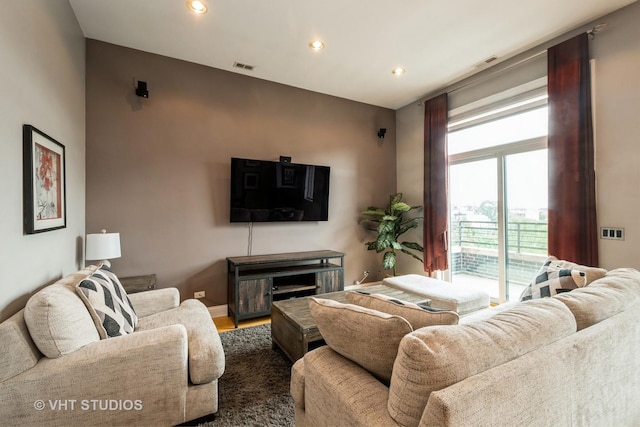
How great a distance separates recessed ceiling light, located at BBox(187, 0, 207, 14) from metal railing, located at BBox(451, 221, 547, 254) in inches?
149

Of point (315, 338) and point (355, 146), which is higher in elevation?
point (355, 146)

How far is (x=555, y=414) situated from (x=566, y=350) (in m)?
0.22

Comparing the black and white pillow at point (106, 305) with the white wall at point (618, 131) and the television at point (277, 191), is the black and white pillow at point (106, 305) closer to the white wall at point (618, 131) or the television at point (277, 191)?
the television at point (277, 191)

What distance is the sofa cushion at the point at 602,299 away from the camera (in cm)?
126

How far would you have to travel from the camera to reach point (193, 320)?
2.10m

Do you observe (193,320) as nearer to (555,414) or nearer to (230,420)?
(230,420)

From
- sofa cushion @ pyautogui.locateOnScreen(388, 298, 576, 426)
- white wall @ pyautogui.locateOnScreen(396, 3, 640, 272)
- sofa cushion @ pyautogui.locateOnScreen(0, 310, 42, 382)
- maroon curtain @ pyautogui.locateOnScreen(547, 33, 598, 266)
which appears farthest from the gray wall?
sofa cushion @ pyautogui.locateOnScreen(388, 298, 576, 426)

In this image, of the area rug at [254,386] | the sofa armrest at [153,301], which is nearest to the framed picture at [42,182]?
the sofa armrest at [153,301]

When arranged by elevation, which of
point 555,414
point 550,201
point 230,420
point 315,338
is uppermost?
point 550,201

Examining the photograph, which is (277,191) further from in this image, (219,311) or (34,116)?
(34,116)

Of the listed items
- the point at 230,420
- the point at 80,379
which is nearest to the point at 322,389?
the point at 230,420

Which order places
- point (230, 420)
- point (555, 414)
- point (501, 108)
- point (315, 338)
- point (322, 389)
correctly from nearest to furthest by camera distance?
point (555, 414) → point (322, 389) → point (230, 420) → point (315, 338) → point (501, 108)

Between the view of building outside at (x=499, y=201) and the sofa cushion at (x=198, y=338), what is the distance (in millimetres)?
3290

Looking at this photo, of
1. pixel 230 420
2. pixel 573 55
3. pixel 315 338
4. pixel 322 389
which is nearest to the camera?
pixel 322 389
